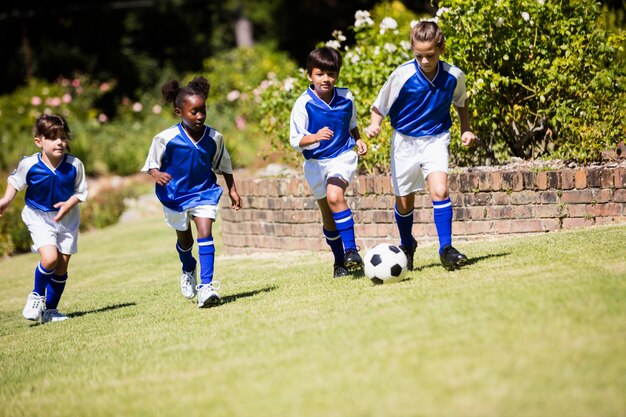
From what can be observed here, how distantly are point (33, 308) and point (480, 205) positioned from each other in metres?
4.25

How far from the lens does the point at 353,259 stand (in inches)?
276

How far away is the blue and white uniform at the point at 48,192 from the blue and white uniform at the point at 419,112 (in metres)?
2.70

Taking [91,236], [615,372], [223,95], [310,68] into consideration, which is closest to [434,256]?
A: [310,68]

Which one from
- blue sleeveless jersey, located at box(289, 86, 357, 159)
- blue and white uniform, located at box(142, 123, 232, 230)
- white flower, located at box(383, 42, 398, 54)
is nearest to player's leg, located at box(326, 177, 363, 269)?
blue sleeveless jersey, located at box(289, 86, 357, 159)

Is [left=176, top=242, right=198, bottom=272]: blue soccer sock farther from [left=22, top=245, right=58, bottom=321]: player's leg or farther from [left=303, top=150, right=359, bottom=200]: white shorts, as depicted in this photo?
[left=303, top=150, right=359, bottom=200]: white shorts

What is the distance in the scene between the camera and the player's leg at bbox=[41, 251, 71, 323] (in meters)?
7.74

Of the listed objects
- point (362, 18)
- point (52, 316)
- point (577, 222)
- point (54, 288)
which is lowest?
point (52, 316)

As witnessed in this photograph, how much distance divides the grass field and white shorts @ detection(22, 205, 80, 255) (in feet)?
2.13

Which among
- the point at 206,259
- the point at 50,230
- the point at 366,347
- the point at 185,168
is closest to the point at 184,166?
the point at 185,168

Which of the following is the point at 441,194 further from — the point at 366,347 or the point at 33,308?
the point at 33,308

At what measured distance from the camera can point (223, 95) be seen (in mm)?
24484

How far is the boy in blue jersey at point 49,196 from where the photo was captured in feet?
24.4

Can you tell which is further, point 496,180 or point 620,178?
point 496,180

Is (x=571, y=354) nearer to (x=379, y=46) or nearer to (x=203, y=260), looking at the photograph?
(x=203, y=260)
